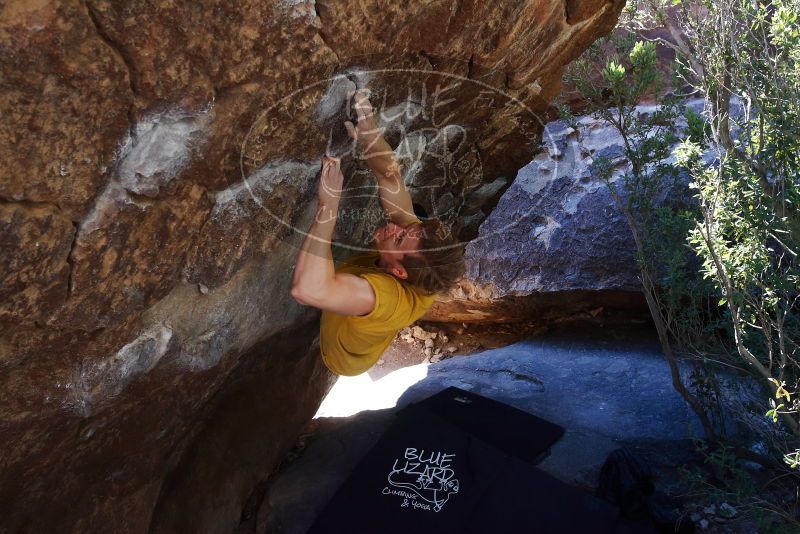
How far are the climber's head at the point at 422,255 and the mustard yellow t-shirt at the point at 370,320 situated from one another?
1.8 inches

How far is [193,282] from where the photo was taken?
2.46 metres

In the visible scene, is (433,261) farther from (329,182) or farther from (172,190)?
(172,190)

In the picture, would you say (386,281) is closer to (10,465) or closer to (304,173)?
(304,173)

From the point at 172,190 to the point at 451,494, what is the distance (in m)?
2.04

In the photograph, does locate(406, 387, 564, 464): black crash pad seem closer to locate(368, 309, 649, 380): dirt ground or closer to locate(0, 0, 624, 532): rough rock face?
locate(0, 0, 624, 532): rough rock face

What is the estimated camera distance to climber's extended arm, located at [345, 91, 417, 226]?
257cm

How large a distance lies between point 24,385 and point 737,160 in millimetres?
2769

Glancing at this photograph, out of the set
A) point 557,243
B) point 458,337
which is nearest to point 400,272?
point 557,243

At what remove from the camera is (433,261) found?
285cm

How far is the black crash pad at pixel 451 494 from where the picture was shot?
10.4 ft

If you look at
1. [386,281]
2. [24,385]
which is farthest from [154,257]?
[386,281]

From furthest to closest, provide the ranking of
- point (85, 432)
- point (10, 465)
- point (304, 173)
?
point (304, 173) < point (85, 432) < point (10, 465)

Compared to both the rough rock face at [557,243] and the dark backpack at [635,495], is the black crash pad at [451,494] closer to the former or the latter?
the dark backpack at [635,495]

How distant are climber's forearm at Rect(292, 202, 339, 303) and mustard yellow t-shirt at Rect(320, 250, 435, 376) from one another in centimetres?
25
